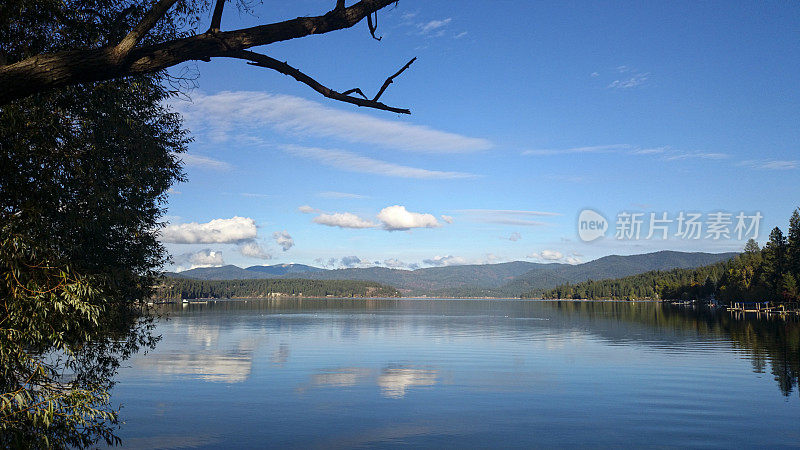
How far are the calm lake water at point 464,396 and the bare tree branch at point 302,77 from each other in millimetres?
17679

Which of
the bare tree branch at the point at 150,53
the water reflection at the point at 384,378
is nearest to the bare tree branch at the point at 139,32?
the bare tree branch at the point at 150,53

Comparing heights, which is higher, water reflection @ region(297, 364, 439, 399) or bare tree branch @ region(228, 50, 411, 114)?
bare tree branch @ region(228, 50, 411, 114)

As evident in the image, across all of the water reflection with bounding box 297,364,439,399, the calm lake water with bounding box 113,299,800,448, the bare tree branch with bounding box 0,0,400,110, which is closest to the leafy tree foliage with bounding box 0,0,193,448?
the bare tree branch with bounding box 0,0,400,110

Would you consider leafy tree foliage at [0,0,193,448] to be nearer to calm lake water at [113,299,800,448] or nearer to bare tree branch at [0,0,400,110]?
bare tree branch at [0,0,400,110]

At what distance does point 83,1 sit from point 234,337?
68.0m

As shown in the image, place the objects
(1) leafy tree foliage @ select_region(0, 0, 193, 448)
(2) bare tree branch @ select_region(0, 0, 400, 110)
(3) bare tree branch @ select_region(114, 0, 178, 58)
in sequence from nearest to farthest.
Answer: (2) bare tree branch @ select_region(0, 0, 400, 110), (3) bare tree branch @ select_region(114, 0, 178, 58), (1) leafy tree foliage @ select_region(0, 0, 193, 448)

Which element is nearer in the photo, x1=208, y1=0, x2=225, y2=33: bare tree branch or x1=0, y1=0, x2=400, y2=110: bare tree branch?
x1=0, y1=0, x2=400, y2=110: bare tree branch

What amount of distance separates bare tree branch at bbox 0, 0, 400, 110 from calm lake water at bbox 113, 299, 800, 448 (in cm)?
1839

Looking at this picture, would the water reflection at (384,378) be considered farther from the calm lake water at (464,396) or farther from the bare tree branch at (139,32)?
the bare tree branch at (139,32)

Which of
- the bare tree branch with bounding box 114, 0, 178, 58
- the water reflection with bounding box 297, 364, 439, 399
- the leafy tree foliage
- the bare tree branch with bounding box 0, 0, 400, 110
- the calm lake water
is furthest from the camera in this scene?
the water reflection with bounding box 297, 364, 439, 399

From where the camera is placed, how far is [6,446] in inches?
441

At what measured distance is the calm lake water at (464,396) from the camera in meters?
23.4

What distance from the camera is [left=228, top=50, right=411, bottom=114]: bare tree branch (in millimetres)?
7492

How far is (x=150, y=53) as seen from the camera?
7.26 m
